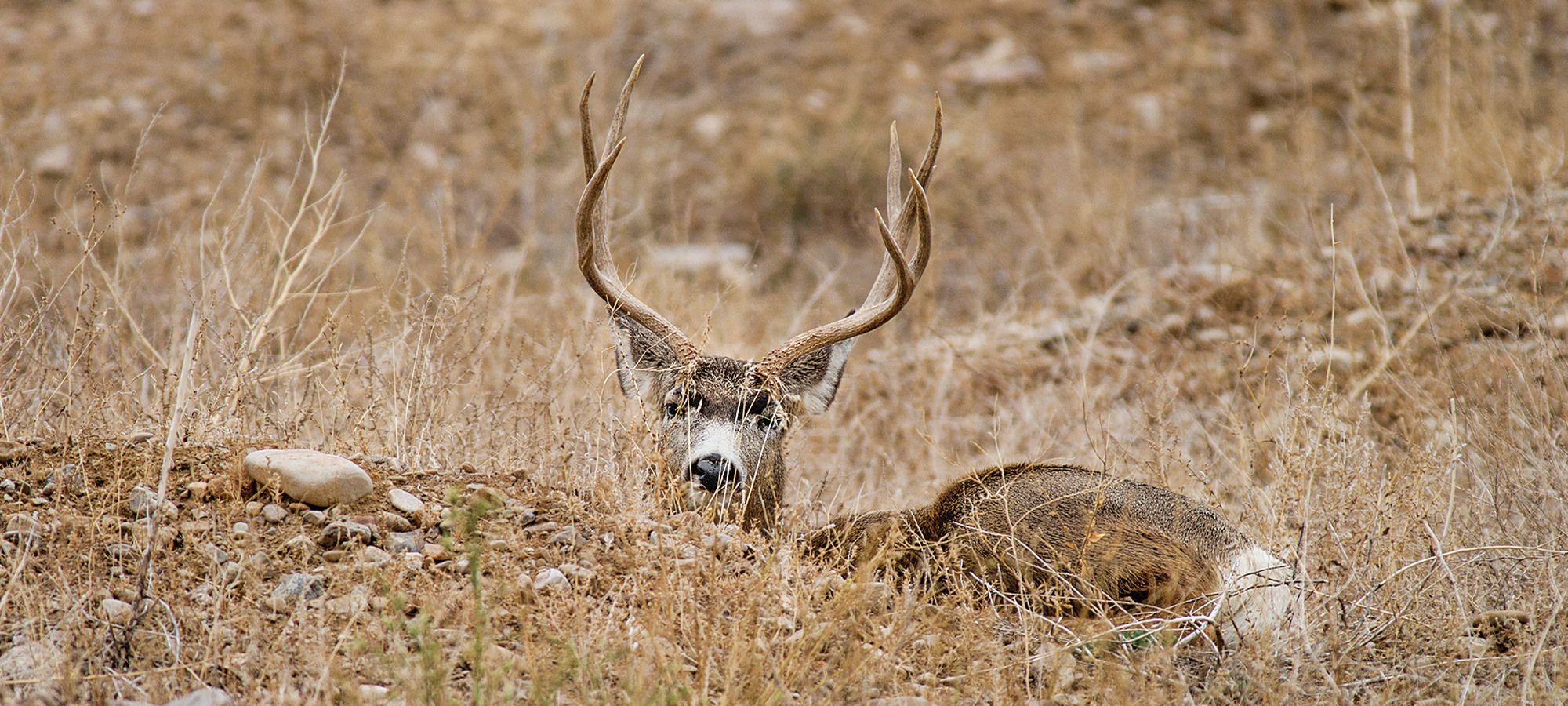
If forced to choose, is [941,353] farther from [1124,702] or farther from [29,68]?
[29,68]

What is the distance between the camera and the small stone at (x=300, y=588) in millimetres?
3143

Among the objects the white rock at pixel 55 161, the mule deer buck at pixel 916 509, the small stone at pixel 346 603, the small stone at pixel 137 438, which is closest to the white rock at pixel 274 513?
the small stone at pixel 346 603

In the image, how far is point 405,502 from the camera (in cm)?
366

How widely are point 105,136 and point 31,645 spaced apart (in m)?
10.2

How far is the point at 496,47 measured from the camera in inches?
542

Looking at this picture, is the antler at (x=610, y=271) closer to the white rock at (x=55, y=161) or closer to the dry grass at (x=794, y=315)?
the dry grass at (x=794, y=315)

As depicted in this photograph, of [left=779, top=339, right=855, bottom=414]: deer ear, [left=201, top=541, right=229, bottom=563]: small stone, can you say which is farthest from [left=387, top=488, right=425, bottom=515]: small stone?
[left=779, top=339, right=855, bottom=414]: deer ear

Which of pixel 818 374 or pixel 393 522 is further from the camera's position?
pixel 818 374

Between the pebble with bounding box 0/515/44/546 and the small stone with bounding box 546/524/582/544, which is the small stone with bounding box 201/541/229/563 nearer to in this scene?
the pebble with bounding box 0/515/44/546

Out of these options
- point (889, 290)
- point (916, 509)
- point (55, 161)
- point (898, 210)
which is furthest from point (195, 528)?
point (55, 161)

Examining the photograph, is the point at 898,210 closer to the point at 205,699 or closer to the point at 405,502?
the point at 405,502

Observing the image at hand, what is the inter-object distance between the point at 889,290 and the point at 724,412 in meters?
0.97

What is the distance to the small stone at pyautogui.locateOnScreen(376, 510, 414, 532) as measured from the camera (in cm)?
353

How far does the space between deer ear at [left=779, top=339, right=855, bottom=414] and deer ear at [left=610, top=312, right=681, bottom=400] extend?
533 millimetres
